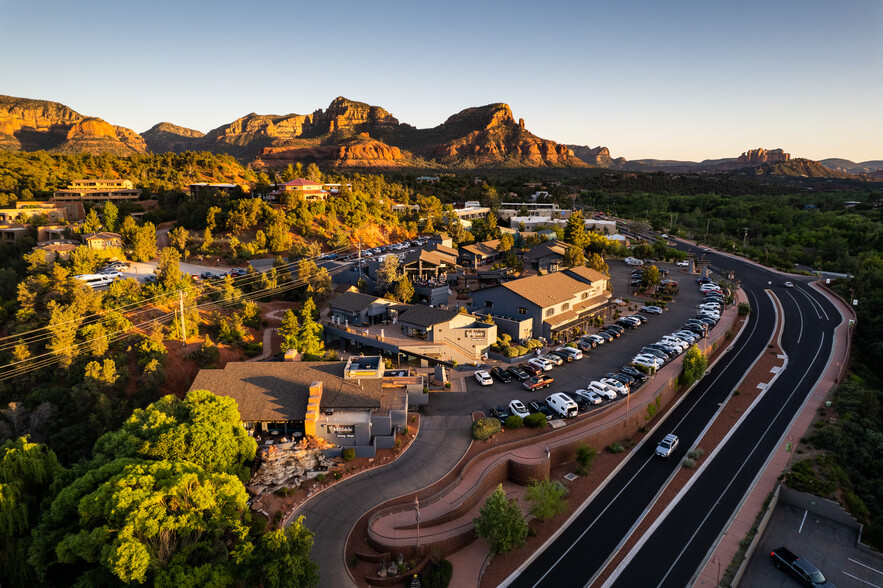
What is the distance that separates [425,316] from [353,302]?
8.37 meters

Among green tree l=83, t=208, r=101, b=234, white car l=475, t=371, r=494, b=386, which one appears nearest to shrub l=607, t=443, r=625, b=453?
A: white car l=475, t=371, r=494, b=386

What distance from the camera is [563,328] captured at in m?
42.5

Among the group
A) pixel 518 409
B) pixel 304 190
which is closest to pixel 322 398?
pixel 518 409

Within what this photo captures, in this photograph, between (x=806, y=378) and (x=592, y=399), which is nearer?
(x=592, y=399)

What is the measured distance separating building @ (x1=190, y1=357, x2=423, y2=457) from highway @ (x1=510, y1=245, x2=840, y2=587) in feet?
36.3

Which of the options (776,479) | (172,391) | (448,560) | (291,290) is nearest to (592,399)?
(776,479)

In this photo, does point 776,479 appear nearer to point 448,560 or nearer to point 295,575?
point 448,560

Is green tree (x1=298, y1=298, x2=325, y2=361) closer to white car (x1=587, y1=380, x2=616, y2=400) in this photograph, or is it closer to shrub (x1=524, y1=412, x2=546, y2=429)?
shrub (x1=524, y1=412, x2=546, y2=429)

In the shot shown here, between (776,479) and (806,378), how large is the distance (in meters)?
15.6

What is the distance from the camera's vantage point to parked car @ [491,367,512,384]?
34875 millimetres

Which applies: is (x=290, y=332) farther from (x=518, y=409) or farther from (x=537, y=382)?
(x=537, y=382)

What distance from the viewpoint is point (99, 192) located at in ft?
261

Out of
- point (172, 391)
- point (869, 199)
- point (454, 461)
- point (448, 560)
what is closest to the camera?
point (448, 560)

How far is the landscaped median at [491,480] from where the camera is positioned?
20.5 m
